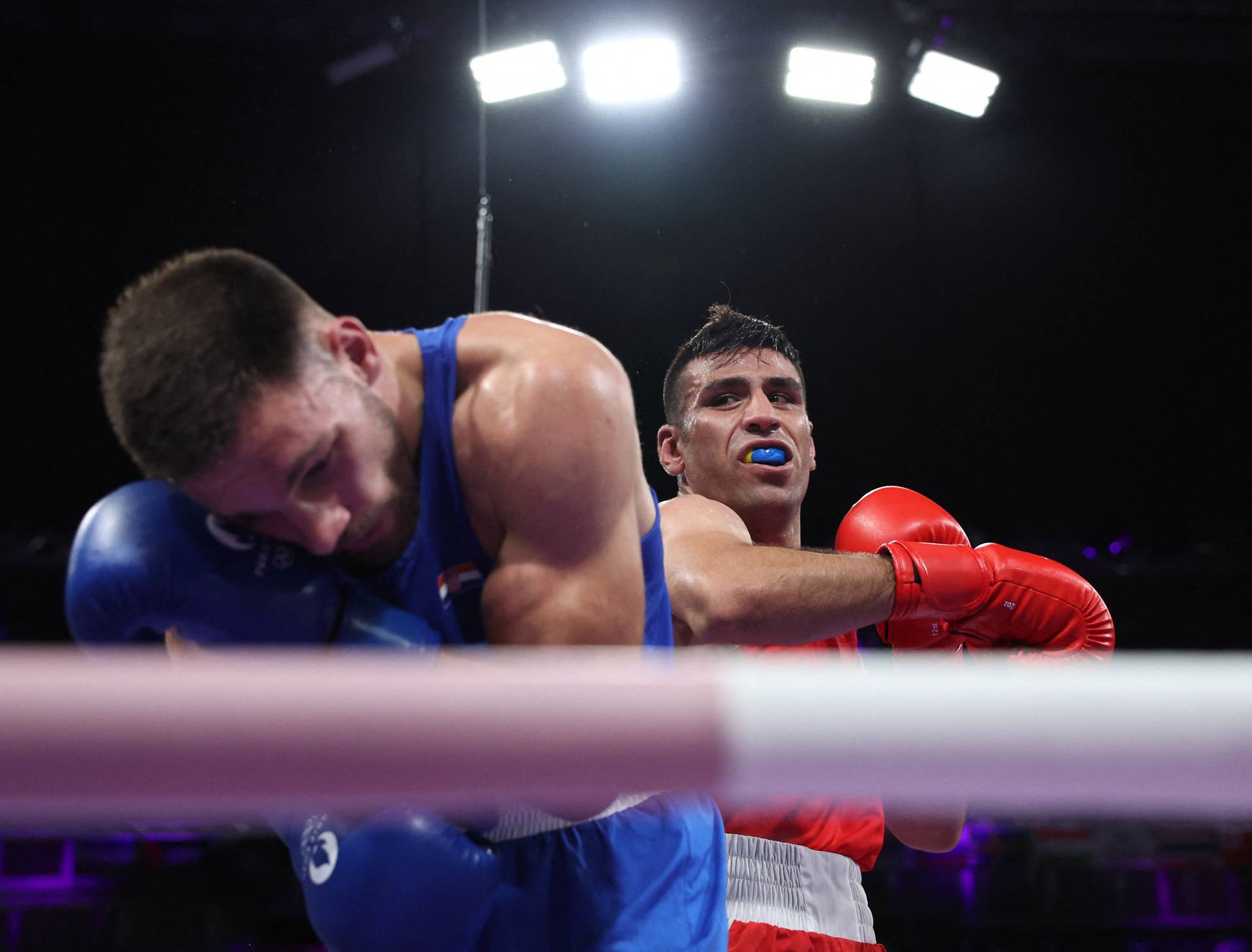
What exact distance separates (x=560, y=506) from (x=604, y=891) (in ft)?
1.74

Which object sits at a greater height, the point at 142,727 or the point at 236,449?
the point at 236,449

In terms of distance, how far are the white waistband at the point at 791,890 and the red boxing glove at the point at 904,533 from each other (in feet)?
1.59

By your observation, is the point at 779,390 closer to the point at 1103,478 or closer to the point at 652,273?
the point at 652,273

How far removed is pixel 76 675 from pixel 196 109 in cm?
499

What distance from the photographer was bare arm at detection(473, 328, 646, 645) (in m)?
1.24

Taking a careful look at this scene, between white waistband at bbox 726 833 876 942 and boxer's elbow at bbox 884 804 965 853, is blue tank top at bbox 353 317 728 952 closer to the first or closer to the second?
white waistband at bbox 726 833 876 942

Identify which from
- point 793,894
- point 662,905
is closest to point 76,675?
point 662,905

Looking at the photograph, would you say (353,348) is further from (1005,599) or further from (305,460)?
(1005,599)

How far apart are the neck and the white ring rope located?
2.94 ft

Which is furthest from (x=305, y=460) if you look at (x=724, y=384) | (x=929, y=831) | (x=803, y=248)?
(x=803, y=248)

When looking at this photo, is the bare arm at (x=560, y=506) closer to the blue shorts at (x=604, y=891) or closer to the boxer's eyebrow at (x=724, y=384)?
the blue shorts at (x=604, y=891)

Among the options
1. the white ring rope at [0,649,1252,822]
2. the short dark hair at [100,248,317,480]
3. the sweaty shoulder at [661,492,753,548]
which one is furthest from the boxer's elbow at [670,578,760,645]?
the white ring rope at [0,649,1252,822]

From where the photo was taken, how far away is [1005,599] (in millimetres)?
1987

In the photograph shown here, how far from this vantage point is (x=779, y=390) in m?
2.66
